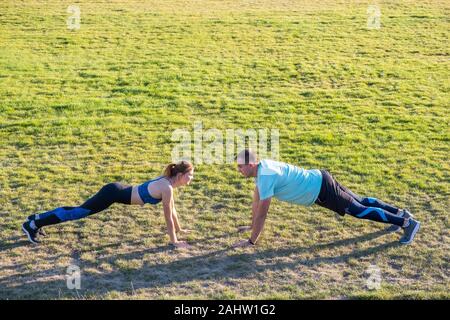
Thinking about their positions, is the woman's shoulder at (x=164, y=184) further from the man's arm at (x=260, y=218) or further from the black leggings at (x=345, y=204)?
the black leggings at (x=345, y=204)

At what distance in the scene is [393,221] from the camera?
24.3 ft

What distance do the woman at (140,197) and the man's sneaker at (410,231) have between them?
109 inches

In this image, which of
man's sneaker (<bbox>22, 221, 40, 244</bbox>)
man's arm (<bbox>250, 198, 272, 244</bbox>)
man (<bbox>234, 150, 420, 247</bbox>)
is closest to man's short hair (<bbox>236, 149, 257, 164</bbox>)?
man (<bbox>234, 150, 420, 247</bbox>)

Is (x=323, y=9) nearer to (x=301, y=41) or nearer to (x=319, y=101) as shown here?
(x=301, y=41)

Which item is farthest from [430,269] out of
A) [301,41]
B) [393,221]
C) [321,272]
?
[301,41]

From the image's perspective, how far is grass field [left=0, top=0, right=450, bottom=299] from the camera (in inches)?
277

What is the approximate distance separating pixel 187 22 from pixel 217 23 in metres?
0.91

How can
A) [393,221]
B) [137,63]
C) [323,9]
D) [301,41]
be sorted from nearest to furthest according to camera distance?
[393,221] → [137,63] → [301,41] → [323,9]

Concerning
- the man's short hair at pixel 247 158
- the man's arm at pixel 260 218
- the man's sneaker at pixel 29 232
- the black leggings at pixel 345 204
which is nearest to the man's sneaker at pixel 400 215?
the black leggings at pixel 345 204

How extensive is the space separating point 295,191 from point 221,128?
457 cm

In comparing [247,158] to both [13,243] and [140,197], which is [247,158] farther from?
[13,243]

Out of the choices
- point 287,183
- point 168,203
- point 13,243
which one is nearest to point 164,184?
point 168,203

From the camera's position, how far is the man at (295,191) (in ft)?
23.0

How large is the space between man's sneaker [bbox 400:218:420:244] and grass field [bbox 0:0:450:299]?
0.35 ft
